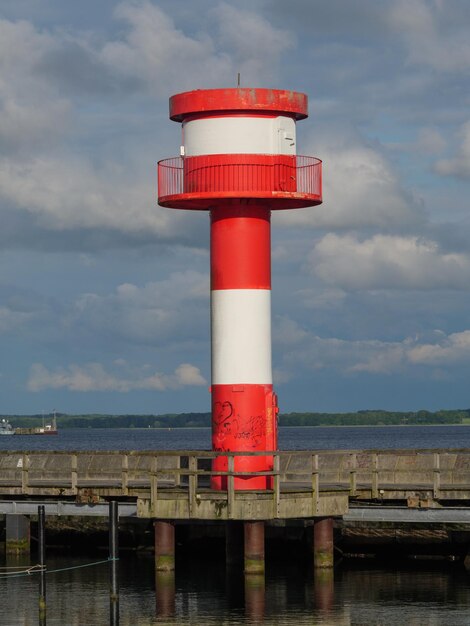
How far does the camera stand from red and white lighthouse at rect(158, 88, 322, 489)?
2822 cm

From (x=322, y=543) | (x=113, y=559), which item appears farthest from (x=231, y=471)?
(x=113, y=559)

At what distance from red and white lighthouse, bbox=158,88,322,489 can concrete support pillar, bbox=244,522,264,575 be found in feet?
4.25

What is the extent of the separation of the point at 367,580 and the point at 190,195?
8.60 m

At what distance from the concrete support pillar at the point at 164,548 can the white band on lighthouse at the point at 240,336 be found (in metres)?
3.13

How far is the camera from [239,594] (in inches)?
1056

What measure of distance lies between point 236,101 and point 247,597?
31.9ft

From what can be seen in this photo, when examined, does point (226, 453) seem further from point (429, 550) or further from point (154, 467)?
point (429, 550)

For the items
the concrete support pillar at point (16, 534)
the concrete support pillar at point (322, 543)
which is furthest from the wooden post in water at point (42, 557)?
the concrete support pillar at point (16, 534)

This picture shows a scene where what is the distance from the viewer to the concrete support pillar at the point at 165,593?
25.7 metres

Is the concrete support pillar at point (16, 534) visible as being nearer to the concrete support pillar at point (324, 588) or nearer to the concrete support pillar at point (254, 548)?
the concrete support pillar at point (254, 548)

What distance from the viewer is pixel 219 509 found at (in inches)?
1056

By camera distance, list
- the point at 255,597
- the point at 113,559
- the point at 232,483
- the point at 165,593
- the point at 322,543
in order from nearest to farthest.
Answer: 1. the point at 113,559
2. the point at 255,597
3. the point at 232,483
4. the point at 165,593
5. the point at 322,543

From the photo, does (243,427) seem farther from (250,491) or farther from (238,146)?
(238,146)

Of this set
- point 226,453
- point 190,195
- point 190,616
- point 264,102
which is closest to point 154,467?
point 226,453
